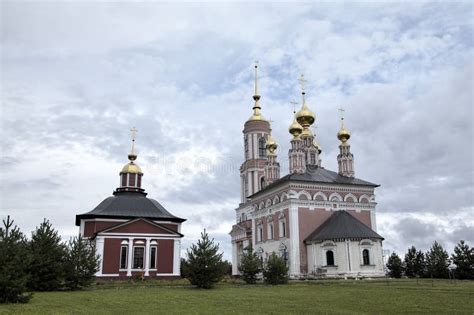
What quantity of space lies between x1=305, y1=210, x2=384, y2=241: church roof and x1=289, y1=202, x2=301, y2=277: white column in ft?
Result: 3.40

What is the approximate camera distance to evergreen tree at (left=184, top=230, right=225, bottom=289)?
26.4m

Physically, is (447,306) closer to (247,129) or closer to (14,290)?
(14,290)

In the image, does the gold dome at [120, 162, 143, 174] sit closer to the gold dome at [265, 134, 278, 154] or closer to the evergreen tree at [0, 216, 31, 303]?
the gold dome at [265, 134, 278, 154]

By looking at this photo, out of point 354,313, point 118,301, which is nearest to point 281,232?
point 118,301

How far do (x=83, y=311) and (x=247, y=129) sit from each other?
4829 cm

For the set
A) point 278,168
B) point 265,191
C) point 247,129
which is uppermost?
point 247,129

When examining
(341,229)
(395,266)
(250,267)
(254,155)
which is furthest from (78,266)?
(254,155)

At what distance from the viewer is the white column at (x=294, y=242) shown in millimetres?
39487

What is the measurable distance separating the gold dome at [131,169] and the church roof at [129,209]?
105 inches

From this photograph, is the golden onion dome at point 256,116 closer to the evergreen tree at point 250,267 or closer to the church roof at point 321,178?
the church roof at point 321,178

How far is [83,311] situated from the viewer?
14266 mm

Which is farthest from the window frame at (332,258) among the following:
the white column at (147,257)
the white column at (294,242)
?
the white column at (147,257)

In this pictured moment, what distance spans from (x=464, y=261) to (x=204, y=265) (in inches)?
813

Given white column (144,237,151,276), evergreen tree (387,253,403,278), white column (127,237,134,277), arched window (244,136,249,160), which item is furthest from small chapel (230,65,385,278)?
white column (127,237,134,277)
